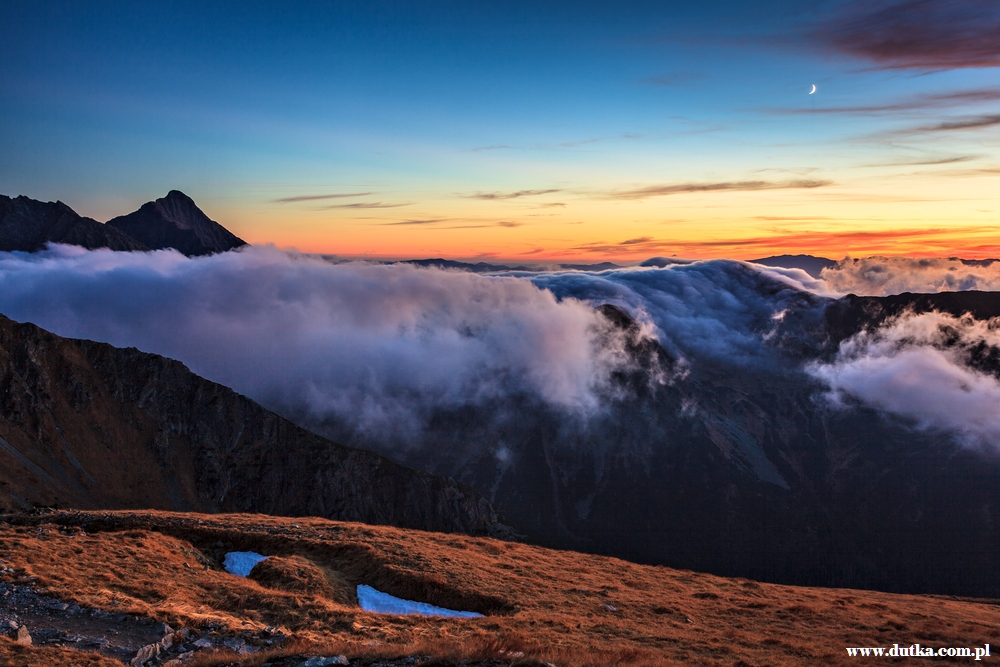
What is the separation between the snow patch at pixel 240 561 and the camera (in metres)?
31.9

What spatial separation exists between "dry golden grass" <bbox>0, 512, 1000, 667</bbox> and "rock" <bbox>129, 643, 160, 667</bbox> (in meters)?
2.07

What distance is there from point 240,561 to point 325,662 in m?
19.8

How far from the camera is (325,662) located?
16.2 m

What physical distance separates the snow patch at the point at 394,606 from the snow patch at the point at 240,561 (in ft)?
20.1

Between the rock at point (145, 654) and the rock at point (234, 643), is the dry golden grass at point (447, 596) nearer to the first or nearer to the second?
the rock at point (234, 643)

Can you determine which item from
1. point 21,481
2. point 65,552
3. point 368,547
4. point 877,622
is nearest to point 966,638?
point 877,622

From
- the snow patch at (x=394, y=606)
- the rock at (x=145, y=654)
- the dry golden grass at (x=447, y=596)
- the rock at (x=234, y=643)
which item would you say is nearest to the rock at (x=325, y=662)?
the dry golden grass at (x=447, y=596)

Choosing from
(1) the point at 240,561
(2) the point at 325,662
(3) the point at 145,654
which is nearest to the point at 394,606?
(1) the point at 240,561

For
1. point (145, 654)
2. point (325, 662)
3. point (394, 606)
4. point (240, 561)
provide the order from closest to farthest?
point (325, 662) < point (145, 654) < point (394, 606) < point (240, 561)

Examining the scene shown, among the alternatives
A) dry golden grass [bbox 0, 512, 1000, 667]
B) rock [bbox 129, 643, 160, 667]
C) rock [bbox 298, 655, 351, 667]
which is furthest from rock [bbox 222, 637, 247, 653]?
rock [bbox 298, 655, 351, 667]

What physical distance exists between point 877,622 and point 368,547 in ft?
94.5

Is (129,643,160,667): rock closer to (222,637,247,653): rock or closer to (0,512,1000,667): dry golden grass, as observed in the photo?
(222,637,247,653): rock

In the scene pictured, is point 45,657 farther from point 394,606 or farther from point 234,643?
point 394,606

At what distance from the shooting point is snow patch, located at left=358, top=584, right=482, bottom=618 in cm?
3012
